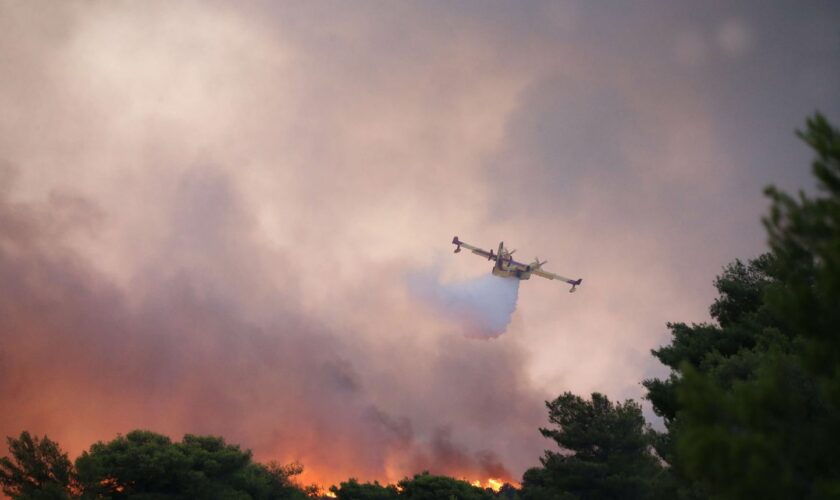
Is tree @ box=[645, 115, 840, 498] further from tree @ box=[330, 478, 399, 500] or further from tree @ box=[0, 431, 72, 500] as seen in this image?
tree @ box=[330, 478, 399, 500]

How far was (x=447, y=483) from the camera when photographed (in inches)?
2938

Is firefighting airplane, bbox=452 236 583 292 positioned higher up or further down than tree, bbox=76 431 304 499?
higher up

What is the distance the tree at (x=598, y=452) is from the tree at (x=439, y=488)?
86.0 ft

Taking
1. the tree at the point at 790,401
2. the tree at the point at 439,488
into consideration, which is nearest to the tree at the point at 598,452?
the tree at the point at 439,488

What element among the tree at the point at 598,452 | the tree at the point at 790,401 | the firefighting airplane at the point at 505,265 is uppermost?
the firefighting airplane at the point at 505,265

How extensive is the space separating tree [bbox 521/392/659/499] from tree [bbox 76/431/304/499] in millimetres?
29117

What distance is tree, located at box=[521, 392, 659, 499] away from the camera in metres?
42.7

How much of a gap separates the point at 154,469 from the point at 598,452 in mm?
35336

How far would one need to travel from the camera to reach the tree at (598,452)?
1681 inches

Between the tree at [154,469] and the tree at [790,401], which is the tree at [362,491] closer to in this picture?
the tree at [154,469]

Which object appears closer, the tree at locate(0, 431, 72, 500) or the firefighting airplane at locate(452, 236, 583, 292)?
the tree at locate(0, 431, 72, 500)

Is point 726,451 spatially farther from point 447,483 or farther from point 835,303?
point 447,483

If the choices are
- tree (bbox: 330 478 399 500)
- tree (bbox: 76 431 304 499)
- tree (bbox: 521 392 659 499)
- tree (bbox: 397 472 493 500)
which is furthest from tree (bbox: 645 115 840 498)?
tree (bbox: 330 478 399 500)

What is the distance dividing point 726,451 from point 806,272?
13.9 ft
